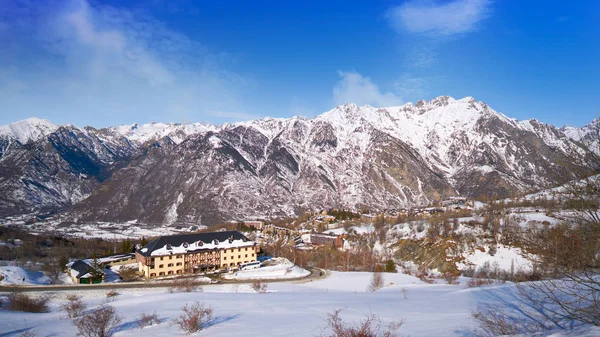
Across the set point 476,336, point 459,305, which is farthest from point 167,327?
point 459,305

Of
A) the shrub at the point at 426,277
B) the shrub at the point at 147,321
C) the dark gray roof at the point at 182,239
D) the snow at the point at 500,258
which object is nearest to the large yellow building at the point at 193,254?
the dark gray roof at the point at 182,239

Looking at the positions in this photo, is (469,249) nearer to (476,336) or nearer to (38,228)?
(476,336)

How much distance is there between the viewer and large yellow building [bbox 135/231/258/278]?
1998 inches

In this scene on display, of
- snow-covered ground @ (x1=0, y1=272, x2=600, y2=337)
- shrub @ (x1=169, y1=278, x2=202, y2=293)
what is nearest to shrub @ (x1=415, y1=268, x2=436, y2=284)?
snow-covered ground @ (x1=0, y1=272, x2=600, y2=337)

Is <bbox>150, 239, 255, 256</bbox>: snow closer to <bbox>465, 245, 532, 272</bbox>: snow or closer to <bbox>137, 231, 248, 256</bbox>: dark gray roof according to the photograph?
<bbox>137, 231, 248, 256</bbox>: dark gray roof

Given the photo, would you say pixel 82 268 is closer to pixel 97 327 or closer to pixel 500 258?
pixel 97 327

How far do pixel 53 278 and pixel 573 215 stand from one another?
186 feet

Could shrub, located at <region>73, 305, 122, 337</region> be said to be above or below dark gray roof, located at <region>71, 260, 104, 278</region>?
above

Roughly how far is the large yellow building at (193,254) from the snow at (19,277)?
488 inches

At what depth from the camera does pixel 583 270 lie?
6996mm

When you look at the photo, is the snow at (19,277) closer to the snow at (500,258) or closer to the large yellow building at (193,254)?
the large yellow building at (193,254)

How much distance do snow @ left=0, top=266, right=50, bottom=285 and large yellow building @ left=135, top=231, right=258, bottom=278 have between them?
40.7 ft

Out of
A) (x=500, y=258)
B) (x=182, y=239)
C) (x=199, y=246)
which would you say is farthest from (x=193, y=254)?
(x=500, y=258)

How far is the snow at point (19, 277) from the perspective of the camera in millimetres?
40531
